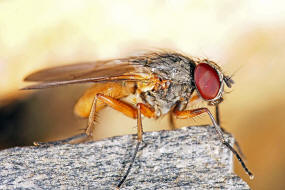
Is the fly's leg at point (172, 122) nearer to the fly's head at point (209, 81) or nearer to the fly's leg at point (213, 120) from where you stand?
the fly's leg at point (213, 120)

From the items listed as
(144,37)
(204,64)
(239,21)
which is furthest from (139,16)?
(204,64)

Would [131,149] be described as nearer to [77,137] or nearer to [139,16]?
[77,137]

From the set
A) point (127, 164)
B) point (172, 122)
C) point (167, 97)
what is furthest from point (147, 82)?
point (127, 164)

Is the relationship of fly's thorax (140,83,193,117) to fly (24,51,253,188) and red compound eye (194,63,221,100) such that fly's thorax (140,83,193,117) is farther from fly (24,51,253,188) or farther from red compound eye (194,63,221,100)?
red compound eye (194,63,221,100)

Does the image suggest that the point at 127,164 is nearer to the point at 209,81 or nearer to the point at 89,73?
the point at 209,81

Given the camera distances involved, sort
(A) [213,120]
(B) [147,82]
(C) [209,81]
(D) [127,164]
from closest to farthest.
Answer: (D) [127,164] → (A) [213,120] → (C) [209,81] → (B) [147,82]
